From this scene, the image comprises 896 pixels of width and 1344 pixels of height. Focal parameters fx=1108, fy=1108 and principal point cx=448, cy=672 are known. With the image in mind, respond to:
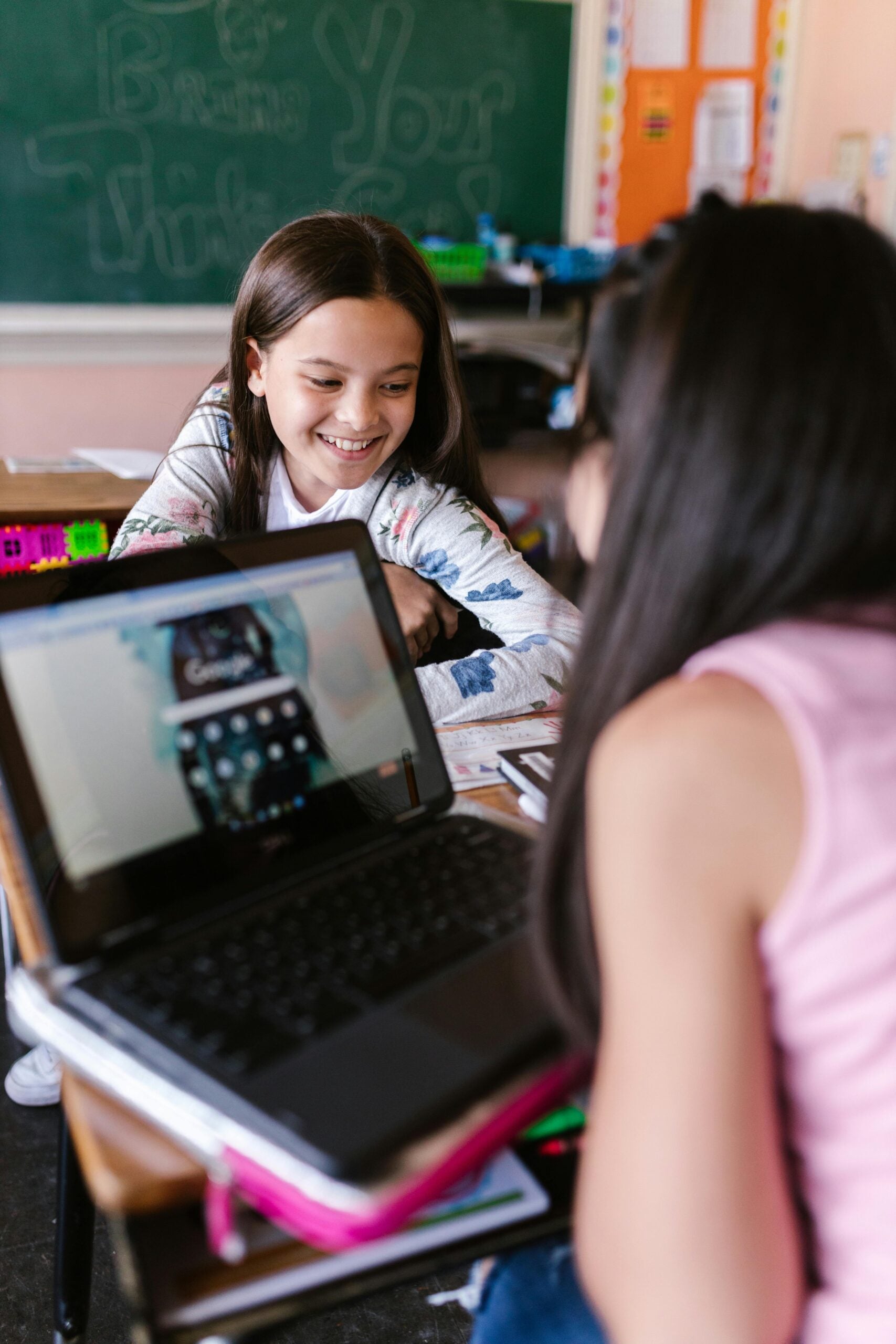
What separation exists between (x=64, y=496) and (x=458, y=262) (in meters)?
1.82

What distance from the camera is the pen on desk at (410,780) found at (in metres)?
0.80

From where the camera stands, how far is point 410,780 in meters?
0.81

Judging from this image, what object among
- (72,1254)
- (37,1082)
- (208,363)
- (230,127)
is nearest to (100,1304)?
(72,1254)

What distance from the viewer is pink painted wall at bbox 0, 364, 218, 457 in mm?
3055

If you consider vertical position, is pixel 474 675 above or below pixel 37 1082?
above

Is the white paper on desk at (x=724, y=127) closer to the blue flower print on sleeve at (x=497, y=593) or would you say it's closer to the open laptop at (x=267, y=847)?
the blue flower print on sleeve at (x=497, y=593)

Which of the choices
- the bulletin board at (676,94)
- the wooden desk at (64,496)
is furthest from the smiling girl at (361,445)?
the bulletin board at (676,94)

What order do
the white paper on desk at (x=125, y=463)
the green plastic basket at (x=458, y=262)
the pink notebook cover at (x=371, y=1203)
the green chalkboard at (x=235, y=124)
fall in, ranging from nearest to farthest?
1. the pink notebook cover at (x=371, y=1203)
2. the white paper on desk at (x=125, y=463)
3. the green chalkboard at (x=235, y=124)
4. the green plastic basket at (x=458, y=262)

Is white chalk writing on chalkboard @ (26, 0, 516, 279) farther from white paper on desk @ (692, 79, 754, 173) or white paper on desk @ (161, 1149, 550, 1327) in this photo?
white paper on desk @ (161, 1149, 550, 1327)

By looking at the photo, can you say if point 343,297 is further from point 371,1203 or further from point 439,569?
point 371,1203

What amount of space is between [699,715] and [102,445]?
3004 mm

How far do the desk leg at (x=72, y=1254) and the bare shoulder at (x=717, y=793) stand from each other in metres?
0.82

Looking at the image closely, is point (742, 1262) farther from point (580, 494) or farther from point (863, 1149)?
point (580, 494)

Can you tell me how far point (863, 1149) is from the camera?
526 millimetres
